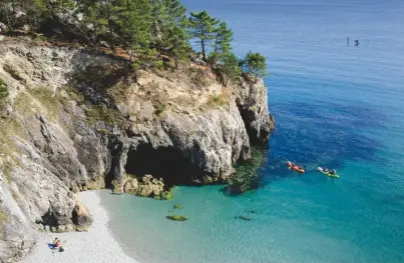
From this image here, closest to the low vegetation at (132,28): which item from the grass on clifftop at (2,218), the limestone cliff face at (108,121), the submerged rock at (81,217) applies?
the limestone cliff face at (108,121)

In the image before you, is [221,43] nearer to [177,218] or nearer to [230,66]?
[230,66]

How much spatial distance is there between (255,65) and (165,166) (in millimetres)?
27774

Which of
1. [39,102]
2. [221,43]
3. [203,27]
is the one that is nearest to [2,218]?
[39,102]

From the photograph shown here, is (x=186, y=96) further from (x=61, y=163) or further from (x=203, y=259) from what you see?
(x=203, y=259)

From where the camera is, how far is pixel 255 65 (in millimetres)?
81000

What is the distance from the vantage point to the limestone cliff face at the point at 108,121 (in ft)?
195

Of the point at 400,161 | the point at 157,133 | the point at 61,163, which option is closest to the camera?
the point at 61,163

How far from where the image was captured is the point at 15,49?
66750mm

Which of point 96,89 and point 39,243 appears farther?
point 96,89

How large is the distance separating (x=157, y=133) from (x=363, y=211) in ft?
111

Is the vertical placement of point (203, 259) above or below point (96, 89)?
below

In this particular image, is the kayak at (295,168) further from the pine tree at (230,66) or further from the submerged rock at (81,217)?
the submerged rock at (81,217)

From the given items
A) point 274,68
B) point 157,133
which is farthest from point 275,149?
point 274,68

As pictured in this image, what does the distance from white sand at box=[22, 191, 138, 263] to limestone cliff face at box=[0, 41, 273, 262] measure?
2.56m
